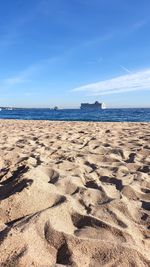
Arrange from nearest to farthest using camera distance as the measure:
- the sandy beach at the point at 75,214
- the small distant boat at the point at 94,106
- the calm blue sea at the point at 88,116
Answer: the sandy beach at the point at 75,214
the calm blue sea at the point at 88,116
the small distant boat at the point at 94,106

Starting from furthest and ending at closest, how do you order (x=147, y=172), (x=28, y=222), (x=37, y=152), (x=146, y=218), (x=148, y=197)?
(x=37, y=152), (x=147, y=172), (x=148, y=197), (x=146, y=218), (x=28, y=222)

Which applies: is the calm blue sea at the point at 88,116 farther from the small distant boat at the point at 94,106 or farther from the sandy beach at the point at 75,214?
the small distant boat at the point at 94,106

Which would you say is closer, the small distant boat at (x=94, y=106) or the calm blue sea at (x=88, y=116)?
the calm blue sea at (x=88, y=116)

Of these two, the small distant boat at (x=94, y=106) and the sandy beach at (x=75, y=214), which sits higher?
the sandy beach at (x=75, y=214)

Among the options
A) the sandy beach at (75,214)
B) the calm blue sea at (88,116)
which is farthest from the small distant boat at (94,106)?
the sandy beach at (75,214)

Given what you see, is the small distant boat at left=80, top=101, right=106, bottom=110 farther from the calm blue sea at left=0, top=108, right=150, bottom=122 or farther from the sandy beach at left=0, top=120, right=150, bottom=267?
the sandy beach at left=0, top=120, right=150, bottom=267

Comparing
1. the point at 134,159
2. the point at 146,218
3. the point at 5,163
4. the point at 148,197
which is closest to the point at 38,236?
the point at 146,218

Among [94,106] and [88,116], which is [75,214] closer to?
[88,116]

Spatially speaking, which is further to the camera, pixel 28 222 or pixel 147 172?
pixel 147 172

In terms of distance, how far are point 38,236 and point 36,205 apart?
0.58 meters

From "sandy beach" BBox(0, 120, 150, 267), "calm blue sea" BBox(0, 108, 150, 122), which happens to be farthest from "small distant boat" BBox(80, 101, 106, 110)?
"sandy beach" BBox(0, 120, 150, 267)

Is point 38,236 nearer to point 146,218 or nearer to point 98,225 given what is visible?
point 98,225

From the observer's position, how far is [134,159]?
17.2ft

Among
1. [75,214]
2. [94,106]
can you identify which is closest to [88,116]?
[75,214]
